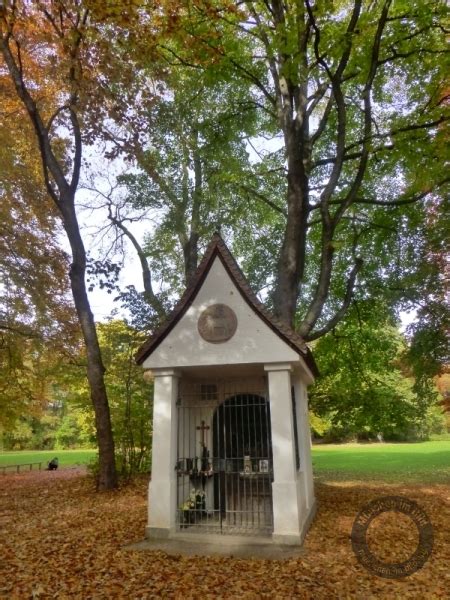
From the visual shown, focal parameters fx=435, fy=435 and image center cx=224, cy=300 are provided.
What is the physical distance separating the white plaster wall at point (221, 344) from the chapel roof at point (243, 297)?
0.29ft

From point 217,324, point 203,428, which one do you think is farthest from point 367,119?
point 203,428

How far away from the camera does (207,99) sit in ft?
56.5

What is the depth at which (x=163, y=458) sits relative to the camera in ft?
28.9

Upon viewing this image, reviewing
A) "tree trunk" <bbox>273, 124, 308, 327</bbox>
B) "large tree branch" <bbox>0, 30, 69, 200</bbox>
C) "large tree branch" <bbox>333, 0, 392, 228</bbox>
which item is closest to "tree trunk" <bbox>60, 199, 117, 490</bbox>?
"large tree branch" <bbox>0, 30, 69, 200</bbox>

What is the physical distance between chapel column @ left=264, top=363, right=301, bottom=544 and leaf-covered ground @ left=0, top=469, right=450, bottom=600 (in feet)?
1.55

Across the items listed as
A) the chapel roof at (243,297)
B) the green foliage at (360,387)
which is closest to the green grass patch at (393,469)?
the green foliage at (360,387)

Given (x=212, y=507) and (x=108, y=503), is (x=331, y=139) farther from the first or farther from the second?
(x=108, y=503)

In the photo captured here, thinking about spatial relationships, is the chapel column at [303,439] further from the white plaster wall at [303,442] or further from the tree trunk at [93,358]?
the tree trunk at [93,358]

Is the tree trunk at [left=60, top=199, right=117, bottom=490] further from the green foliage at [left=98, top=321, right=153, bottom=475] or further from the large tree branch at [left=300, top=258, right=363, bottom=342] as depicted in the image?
the large tree branch at [left=300, top=258, right=363, bottom=342]

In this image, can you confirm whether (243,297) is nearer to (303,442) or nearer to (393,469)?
(303,442)

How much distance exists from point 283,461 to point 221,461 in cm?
172

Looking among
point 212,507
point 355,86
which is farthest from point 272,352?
point 355,86

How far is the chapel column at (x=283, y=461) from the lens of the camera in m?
7.91

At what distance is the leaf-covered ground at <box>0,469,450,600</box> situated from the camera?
5.75 meters
